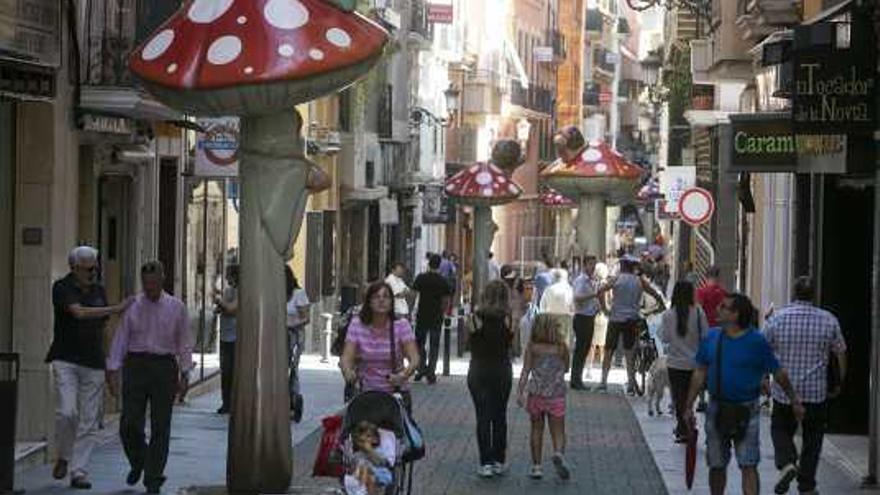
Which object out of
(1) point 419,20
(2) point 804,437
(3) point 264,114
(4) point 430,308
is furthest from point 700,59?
(1) point 419,20

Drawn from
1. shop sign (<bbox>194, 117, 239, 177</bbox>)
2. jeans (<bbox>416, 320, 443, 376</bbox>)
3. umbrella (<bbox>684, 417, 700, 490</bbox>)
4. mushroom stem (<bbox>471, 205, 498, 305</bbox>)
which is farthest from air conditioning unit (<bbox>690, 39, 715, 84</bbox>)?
umbrella (<bbox>684, 417, 700, 490</bbox>)

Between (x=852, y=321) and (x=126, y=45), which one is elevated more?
(x=126, y=45)

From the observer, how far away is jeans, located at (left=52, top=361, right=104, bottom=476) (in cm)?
1822

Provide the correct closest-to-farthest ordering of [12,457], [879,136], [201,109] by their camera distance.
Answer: [201,109] → [12,457] → [879,136]

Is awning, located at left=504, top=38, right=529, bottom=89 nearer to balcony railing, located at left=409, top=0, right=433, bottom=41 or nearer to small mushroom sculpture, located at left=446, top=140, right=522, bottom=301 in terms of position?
balcony railing, located at left=409, top=0, right=433, bottom=41

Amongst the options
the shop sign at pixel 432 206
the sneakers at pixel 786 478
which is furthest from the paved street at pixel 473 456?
the shop sign at pixel 432 206

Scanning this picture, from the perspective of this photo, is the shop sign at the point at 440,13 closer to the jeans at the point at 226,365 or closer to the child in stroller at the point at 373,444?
the jeans at the point at 226,365

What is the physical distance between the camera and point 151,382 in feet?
59.1

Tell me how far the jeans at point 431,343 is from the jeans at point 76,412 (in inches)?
585

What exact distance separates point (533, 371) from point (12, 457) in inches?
197

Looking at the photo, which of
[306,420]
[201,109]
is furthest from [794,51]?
[306,420]

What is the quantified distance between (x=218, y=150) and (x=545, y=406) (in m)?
7.72

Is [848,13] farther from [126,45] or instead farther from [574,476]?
[126,45]

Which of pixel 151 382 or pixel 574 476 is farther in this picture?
pixel 574 476
